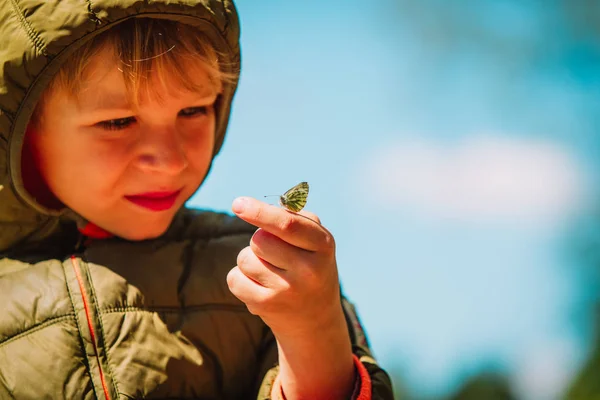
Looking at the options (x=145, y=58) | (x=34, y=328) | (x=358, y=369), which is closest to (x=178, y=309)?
(x=34, y=328)

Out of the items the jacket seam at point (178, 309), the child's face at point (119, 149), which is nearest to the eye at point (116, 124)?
the child's face at point (119, 149)

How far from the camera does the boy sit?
49.4 inches

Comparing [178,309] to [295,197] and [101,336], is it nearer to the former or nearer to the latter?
[101,336]

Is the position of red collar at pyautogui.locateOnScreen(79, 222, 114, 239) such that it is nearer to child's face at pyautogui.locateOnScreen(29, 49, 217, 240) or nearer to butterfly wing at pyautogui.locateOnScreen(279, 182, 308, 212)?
child's face at pyautogui.locateOnScreen(29, 49, 217, 240)

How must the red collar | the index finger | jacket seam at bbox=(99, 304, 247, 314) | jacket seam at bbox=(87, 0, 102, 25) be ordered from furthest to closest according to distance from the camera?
the red collar, jacket seam at bbox=(99, 304, 247, 314), jacket seam at bbox=(87, 0, 102, 25), the index finger

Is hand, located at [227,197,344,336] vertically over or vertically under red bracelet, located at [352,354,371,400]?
over

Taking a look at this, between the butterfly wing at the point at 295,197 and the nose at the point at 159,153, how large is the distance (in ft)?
1.10

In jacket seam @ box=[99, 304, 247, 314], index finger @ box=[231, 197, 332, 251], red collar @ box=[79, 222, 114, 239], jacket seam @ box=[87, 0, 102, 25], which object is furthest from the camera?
red collar @ box=[79, 222, 114, 239]

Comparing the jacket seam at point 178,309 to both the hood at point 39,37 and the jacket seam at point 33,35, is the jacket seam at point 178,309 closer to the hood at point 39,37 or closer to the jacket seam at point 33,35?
the hood at point 39,37

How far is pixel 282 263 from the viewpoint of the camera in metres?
1.11

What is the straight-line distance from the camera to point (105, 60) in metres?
1.30

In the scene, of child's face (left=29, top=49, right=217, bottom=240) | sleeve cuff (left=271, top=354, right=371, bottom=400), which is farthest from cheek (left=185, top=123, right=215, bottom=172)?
sleeve cuff (left=271, top=354, right=371, bottom=400)

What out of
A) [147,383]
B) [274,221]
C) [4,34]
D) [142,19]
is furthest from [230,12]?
[147,383]

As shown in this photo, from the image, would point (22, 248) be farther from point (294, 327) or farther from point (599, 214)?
point (599, 214)
